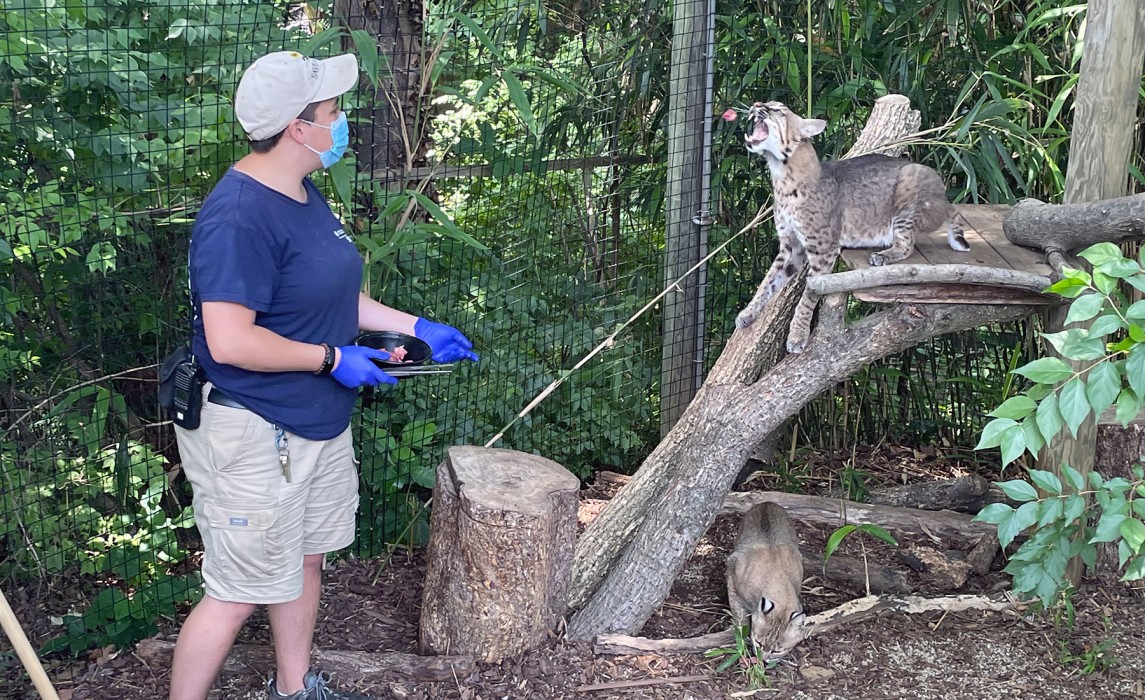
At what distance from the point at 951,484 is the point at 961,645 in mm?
1214

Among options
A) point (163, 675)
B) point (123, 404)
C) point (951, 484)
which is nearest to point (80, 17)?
point (123, 404)

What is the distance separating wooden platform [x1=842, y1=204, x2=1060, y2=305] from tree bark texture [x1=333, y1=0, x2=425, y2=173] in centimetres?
170

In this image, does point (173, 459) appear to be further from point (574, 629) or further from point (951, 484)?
point (951, 484)

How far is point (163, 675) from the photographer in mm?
3410

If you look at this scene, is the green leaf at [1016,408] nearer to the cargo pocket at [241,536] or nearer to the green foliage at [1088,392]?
the green foliage at [1088,392]

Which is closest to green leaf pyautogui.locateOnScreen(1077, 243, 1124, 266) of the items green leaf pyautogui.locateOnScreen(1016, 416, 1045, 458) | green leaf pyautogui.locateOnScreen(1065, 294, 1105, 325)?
green leaf pyautogui.locateOnScreen(1065, 294, 1105, 325)

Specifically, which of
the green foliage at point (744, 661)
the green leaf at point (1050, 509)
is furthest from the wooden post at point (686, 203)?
the green leaf at point (1050, 509)

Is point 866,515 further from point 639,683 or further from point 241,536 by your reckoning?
point 241,536

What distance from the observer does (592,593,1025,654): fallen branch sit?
358 centimetres

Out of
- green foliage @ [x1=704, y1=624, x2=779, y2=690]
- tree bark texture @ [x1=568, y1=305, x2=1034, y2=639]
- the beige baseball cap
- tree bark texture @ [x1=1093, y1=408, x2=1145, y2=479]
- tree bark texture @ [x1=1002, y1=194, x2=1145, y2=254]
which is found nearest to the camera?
the beige baseball cap

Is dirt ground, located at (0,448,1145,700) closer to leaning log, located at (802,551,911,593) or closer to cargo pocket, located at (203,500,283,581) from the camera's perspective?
leaning log, located at (802,551,911,593)

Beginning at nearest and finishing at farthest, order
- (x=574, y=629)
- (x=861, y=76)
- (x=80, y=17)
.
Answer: (x=80, y=17), (x=574, y=629), (x=861, y=76)

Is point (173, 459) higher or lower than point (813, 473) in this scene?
higher

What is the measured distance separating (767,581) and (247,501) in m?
1.80
